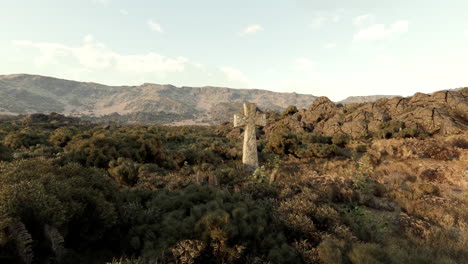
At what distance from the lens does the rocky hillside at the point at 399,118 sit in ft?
50.3

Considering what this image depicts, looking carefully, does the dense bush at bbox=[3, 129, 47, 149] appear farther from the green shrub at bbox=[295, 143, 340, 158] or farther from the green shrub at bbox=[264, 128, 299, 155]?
the green shrub at bbox=[295, 143, 340, 158]

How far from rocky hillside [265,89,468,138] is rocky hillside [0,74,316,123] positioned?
6189cm

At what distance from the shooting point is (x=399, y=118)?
18.8 m

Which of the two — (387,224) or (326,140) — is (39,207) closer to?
(387,224)

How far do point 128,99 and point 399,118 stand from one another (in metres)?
147

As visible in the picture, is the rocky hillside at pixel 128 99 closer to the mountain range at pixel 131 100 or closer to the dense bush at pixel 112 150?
the mountain range at pixel 131 100

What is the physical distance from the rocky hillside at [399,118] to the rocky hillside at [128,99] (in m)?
61.9

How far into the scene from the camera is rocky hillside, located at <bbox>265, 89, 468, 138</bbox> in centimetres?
1532

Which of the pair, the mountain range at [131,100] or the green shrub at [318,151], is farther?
the mountain range at [131,100]

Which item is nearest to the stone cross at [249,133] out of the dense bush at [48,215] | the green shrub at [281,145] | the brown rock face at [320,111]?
the green shrub at [281,145]

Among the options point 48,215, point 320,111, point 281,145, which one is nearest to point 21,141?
point 48,215

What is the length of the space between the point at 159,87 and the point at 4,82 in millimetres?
85437

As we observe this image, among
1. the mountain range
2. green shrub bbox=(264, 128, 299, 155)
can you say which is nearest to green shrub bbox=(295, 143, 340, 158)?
green shrub bbox=(264, 128, 299, 155)

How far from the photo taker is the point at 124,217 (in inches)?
160
